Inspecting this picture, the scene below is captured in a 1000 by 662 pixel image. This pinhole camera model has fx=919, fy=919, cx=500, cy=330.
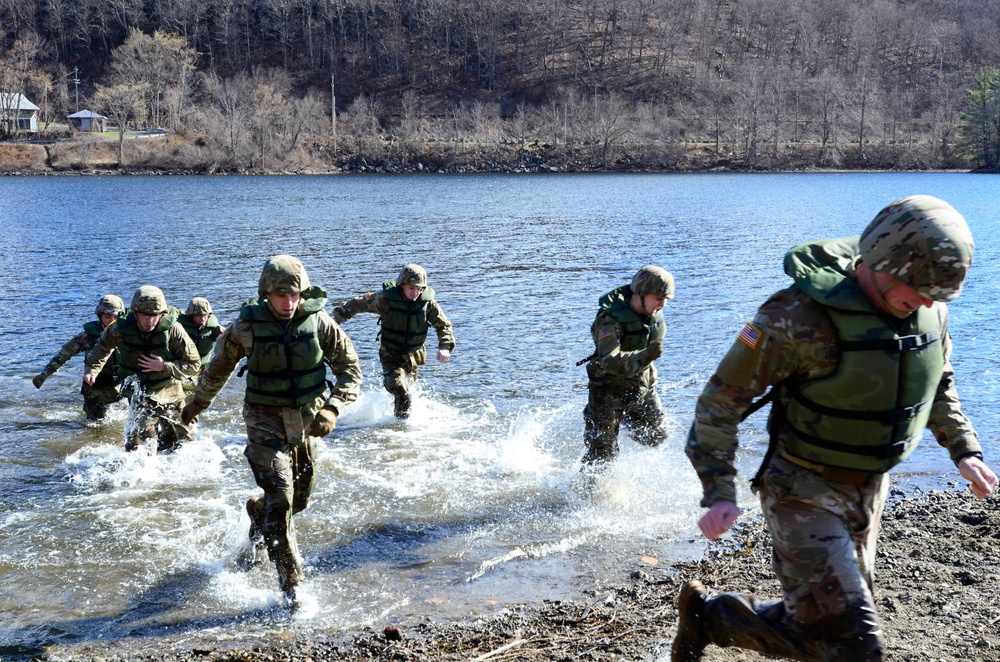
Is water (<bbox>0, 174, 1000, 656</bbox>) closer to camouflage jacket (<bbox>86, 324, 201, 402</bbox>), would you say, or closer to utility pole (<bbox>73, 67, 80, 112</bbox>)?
camouflage jacket (<bbox>86, 324, 201, 402</bbox>)

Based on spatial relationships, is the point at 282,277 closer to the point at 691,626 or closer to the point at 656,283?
the point at 656,283

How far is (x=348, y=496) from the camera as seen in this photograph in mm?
10266

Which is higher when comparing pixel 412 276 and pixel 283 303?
pixel 283 303

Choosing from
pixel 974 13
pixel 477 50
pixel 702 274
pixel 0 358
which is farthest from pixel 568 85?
pixel 0 358

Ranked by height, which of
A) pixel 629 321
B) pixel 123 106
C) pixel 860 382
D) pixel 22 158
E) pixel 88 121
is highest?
pixel 123 106

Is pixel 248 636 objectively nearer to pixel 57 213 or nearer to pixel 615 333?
pixel 615 333

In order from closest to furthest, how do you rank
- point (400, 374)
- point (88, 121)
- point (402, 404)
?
point (400, 374) < point (402, 404) < point (88, 121)

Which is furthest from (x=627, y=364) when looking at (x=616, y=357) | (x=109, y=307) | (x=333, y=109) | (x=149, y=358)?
(x=333, y=109)

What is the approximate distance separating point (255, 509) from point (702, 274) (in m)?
23.1

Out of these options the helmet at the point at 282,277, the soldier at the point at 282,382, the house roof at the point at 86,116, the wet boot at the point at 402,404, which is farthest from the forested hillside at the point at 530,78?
the helmet at the point at 282,277

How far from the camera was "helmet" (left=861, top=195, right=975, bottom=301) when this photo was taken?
13.1 ft

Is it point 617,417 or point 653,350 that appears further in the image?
point 617,417

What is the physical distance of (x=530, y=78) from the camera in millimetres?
136875

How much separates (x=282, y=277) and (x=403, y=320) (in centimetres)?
556
